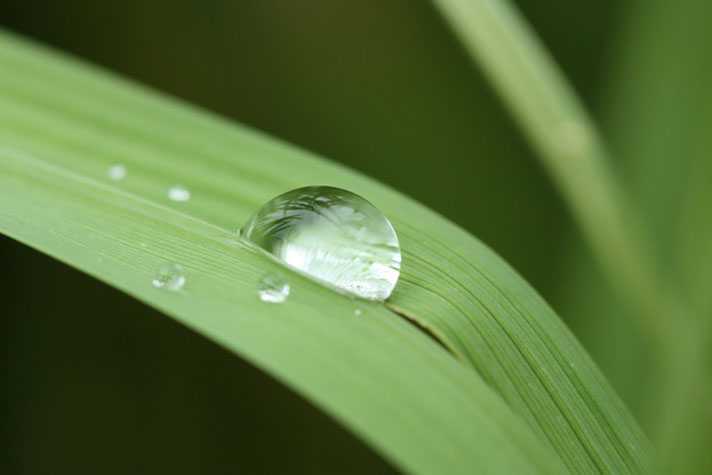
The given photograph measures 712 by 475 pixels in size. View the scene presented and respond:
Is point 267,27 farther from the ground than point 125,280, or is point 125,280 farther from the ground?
point 267,27

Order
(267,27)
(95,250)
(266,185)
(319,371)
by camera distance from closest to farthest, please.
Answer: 1. (319,371)
2. (95,250)
3. (266,185)
4. (267,27)

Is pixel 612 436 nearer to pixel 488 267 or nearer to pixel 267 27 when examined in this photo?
pixel 488 267

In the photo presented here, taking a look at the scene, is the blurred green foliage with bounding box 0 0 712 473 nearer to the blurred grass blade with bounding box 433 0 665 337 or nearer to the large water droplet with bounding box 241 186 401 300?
the blurred grass blade with bounding box 433 0 665 337

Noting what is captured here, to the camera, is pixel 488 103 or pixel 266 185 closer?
pixel 266 185

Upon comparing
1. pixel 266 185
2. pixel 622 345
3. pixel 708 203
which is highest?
pixel 622 345

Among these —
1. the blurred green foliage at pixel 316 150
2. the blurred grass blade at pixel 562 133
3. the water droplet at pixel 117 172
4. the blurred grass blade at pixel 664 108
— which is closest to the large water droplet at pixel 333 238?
the water droplet at pixel 117 172

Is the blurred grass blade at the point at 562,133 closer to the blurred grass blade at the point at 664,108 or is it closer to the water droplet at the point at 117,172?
the blurred grass blade at the point at 664,108

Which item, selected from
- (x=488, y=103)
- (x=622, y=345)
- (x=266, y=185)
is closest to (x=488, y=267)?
(x=266, y=185)

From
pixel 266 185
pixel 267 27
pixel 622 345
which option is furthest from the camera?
pixel 267 27
